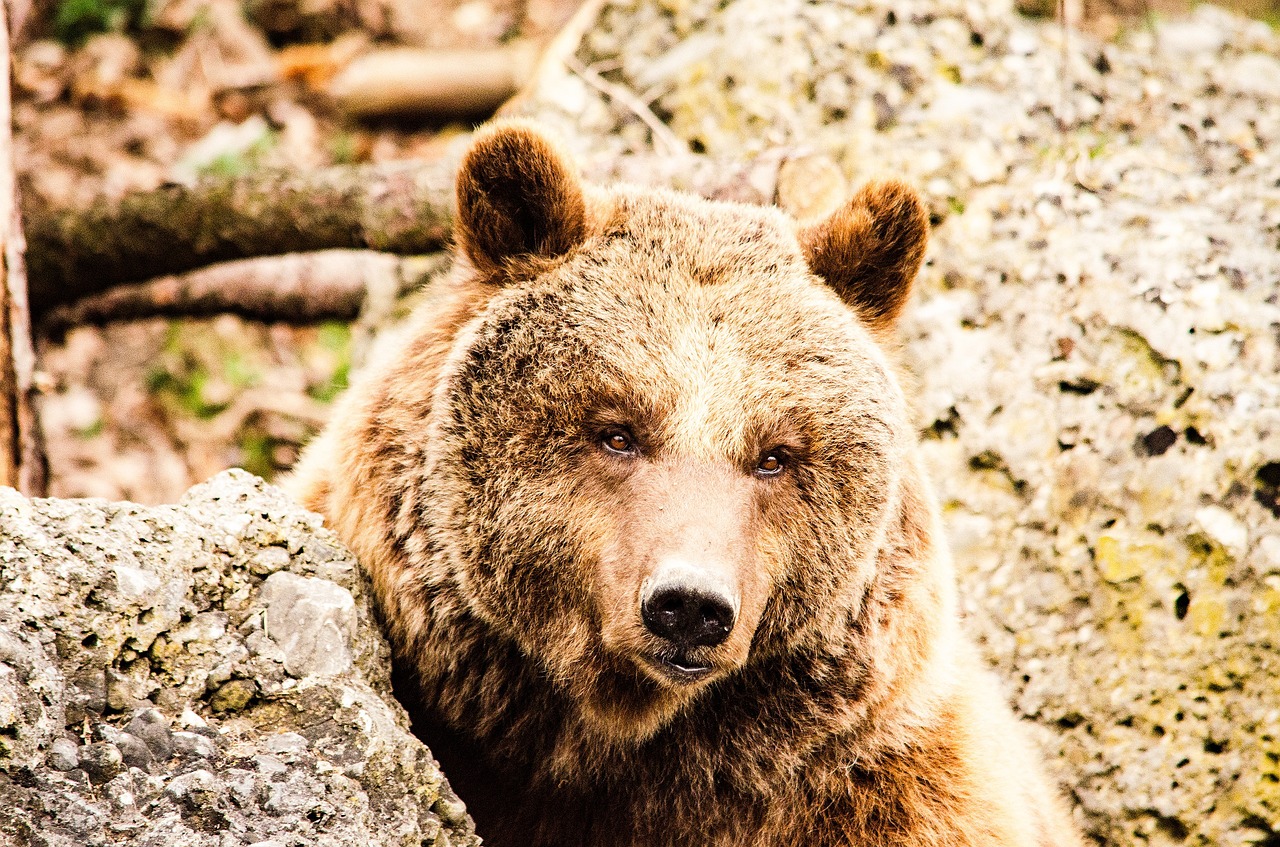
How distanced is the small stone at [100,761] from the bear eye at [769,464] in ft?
5.83

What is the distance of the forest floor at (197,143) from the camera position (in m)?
7.50

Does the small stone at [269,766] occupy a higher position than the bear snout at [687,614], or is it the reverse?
the bear snout at [687,614]

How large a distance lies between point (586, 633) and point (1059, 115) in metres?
4.07

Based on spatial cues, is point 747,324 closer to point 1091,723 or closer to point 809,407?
point 809,407

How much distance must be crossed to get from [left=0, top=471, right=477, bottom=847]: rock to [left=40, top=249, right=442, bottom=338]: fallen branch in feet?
14.6

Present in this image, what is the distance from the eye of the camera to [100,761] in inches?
103

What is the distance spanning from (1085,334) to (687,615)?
115 inches

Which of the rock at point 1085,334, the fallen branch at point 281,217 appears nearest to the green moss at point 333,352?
the fallen branch at point 281,217

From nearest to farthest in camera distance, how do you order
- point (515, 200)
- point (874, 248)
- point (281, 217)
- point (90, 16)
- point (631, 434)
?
1. point (631, 434)
2. point (515, 200)
3. point (874, 248)
4. point (281, 217)
5. point (90, 16)

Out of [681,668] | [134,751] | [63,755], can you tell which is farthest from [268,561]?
[681,668]

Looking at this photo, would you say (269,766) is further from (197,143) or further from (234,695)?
(197,143)

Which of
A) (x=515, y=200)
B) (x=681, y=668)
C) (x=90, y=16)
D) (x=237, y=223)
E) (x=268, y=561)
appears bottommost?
(x=237, y=223)

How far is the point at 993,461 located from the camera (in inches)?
203

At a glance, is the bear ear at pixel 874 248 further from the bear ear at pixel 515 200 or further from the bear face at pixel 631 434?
the bear ear at pixel 515 200
